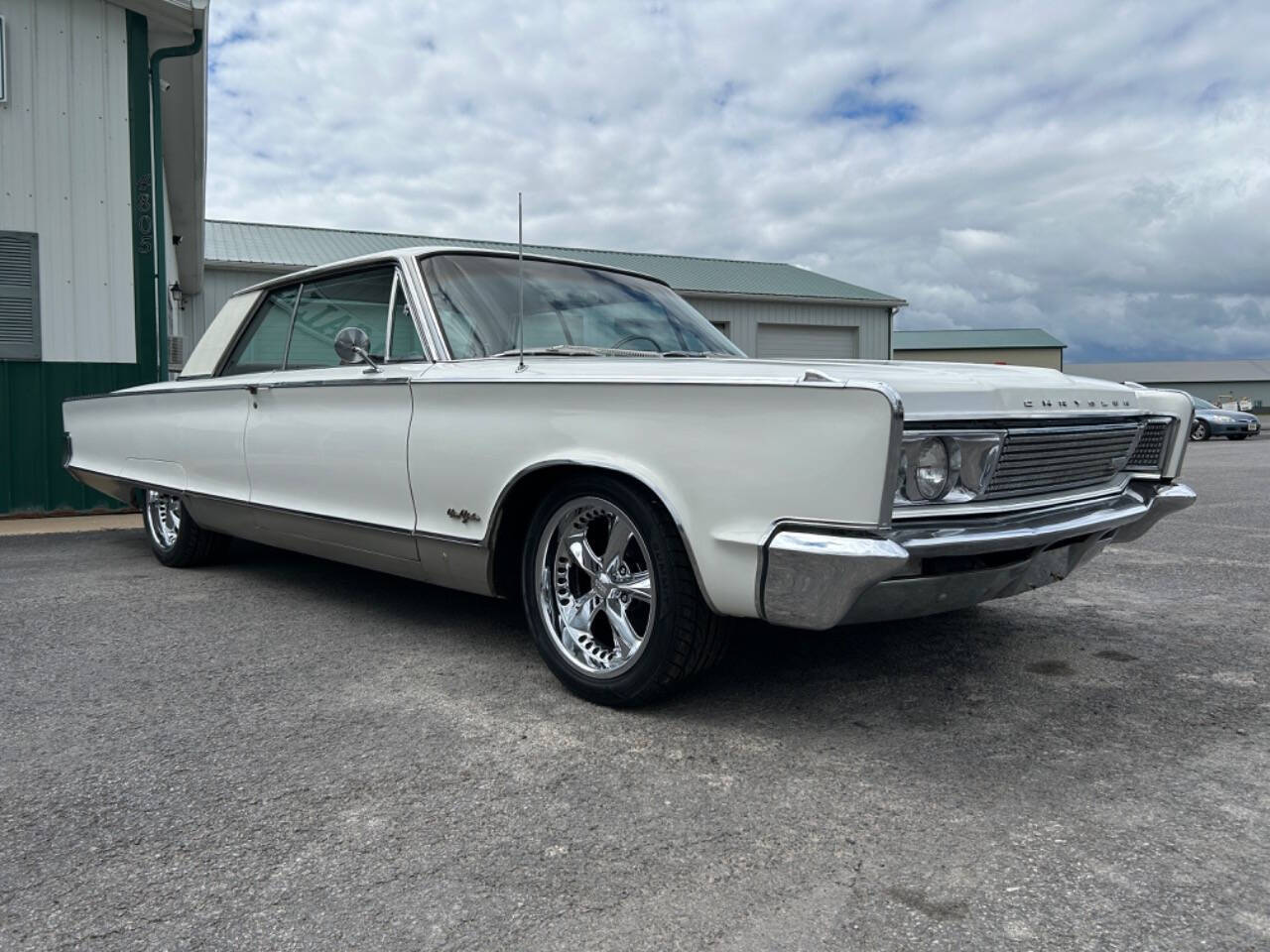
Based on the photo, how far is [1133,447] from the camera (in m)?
3.38

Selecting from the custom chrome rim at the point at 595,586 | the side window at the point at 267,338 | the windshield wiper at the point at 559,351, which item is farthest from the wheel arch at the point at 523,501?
the side window at the point at 267,338

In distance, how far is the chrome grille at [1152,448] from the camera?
3.47 metres

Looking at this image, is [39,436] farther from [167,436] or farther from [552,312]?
[552,312]

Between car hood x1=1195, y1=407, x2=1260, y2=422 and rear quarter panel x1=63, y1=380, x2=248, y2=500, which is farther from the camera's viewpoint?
car hood x1=1195, y1=407, x2=1260, y2=422

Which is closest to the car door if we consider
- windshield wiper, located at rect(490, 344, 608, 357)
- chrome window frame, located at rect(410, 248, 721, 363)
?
chrome window frame, located at rect(410, 248, 721, 363)

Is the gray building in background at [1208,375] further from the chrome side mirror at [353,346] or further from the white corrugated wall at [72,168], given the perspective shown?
the chrome side mirror at [353,346]

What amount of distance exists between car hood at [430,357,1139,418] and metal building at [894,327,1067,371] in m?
48.7

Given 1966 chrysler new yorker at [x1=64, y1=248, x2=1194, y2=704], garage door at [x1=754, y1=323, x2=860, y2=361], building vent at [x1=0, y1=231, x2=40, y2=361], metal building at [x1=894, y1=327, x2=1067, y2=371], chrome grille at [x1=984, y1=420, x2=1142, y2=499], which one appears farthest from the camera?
metal building at [x1=894, y1=327, x2=1067, y2=371]

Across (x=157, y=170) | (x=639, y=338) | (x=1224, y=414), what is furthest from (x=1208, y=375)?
(x=639, y=338)

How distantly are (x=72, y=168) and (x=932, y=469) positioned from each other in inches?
310

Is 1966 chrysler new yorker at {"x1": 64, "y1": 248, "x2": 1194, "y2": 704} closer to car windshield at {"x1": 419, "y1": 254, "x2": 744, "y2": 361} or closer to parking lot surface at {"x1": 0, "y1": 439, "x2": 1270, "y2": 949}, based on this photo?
car windshield at {"x1": 419, "y1": 254, "x2": 744, "y2": 361}

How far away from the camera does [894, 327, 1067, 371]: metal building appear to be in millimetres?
52531

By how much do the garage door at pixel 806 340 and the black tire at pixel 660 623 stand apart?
18957mm

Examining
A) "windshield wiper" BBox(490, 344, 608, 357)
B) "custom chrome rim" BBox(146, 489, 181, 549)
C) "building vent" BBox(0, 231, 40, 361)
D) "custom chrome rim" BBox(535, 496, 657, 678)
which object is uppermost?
"building vent" BBox(0, 231, 40, 361)
